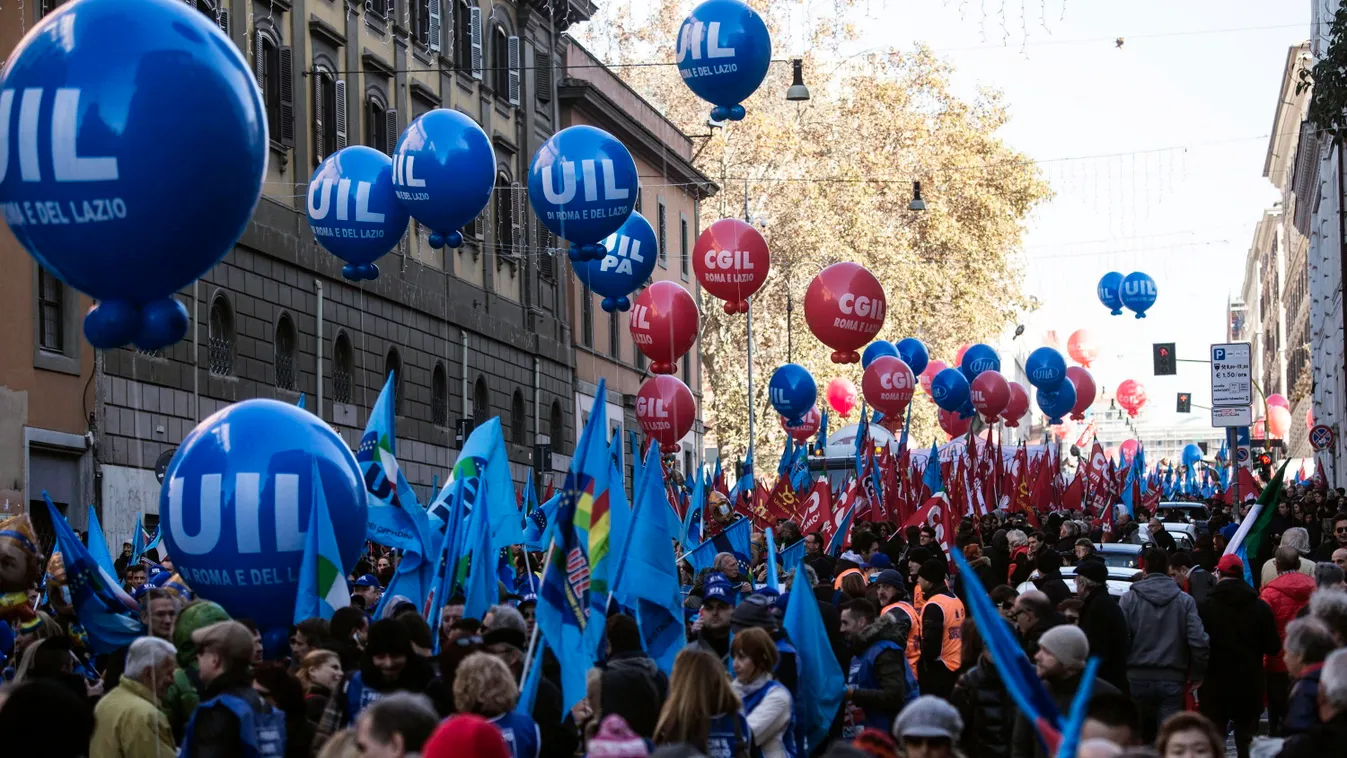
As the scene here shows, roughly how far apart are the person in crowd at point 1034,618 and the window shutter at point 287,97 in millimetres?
21075

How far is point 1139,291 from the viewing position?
41.8 m

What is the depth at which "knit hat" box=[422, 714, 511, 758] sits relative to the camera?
512 cm

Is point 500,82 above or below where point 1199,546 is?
above

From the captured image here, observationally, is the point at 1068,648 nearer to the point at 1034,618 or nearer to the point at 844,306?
the point at 1034,618

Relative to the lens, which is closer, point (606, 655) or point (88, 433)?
point (606, 655)

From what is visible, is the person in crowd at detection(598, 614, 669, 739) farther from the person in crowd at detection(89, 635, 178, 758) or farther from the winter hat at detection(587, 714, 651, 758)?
the person in crowd at detection(89, 635, 178, 758)

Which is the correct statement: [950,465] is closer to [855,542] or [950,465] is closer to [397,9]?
[397,9]

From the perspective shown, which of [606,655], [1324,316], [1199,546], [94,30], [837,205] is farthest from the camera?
[1324,316]

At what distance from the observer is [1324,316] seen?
2468 inches

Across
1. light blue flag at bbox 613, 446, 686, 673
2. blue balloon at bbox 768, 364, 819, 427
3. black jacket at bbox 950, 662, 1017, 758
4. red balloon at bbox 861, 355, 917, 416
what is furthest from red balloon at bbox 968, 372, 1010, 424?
black jacket at bbox 950, 662, 1017, 758

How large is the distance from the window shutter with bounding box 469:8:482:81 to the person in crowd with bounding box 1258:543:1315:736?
27286 mm

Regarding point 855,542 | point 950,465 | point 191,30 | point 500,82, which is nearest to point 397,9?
point 500,82

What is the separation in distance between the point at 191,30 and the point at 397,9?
86.3 feet

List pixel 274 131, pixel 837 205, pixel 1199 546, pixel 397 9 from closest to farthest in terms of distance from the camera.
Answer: pixel 1199 546, pixel 274 131, pixel 397 9, pixel 837 205
